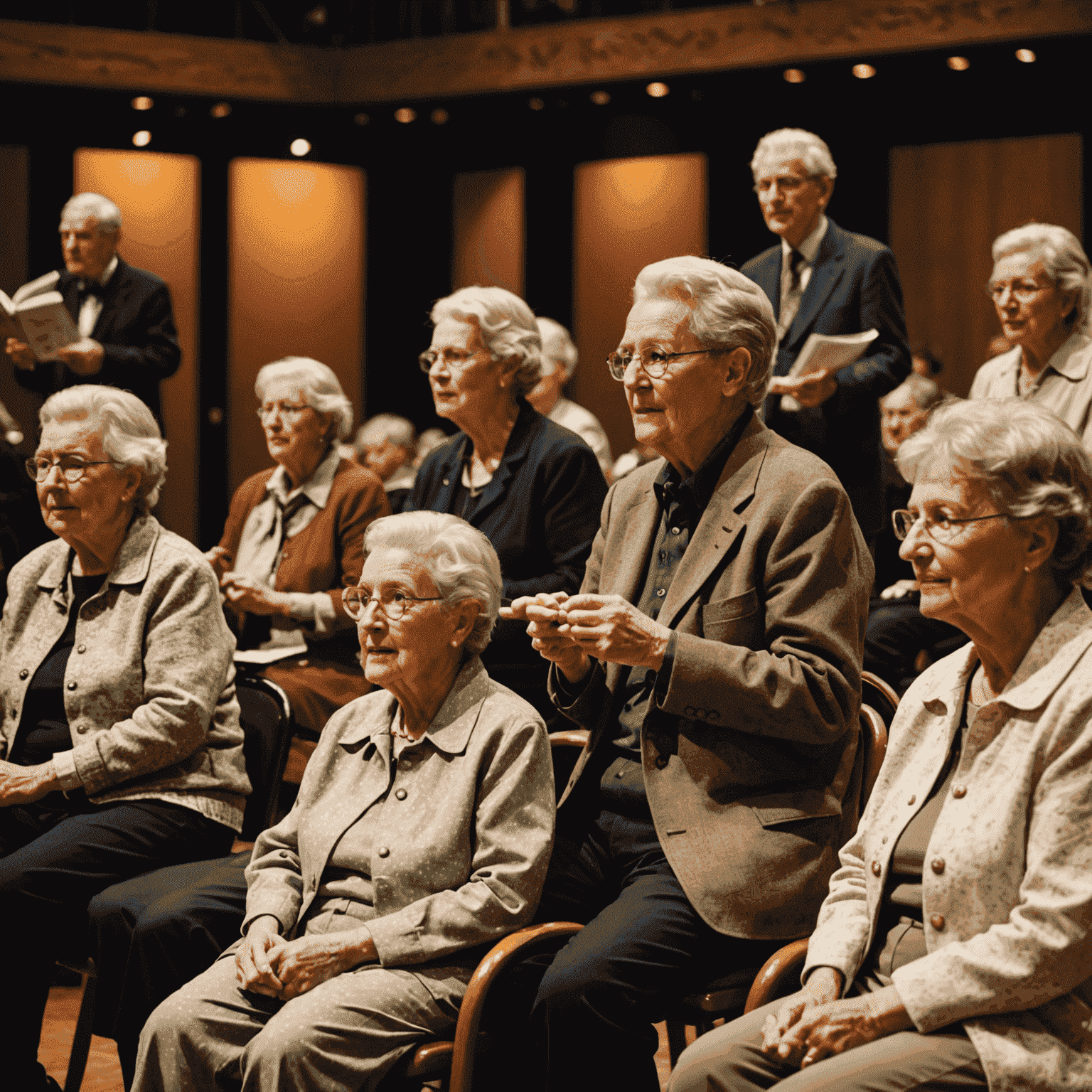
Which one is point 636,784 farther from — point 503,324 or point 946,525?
point 503,324

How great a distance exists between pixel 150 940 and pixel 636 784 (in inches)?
35.8

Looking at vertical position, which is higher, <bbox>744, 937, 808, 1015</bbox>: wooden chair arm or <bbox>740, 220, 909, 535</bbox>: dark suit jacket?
<bbox>740, 220, 909, 535</bbox>: dark suit jacket

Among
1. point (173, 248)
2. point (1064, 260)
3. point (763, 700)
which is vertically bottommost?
point (763, 700)

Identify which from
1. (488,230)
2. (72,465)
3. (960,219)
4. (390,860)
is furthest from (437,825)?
(488,230)

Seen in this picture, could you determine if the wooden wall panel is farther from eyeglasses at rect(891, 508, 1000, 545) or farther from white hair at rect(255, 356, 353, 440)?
eyeglasses at rect(891, 508, 1000, 545)

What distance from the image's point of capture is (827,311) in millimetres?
4188

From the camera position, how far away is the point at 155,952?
2.55 meters

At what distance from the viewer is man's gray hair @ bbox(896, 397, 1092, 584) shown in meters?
1.88

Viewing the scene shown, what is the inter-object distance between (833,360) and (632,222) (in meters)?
4.82

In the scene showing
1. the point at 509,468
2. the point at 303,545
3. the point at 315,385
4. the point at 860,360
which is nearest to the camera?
the point at 509,468

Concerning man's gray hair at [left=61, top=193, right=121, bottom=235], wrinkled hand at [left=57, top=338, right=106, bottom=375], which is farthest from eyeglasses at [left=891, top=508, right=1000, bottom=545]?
man's gray hair at [left=61, top=193, right=121, bottom=235]

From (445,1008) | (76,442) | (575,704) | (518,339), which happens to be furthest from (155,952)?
(518,339)

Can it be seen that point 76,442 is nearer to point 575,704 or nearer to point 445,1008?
point 575,704

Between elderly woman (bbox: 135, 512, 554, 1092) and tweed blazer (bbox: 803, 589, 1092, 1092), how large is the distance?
65cm
